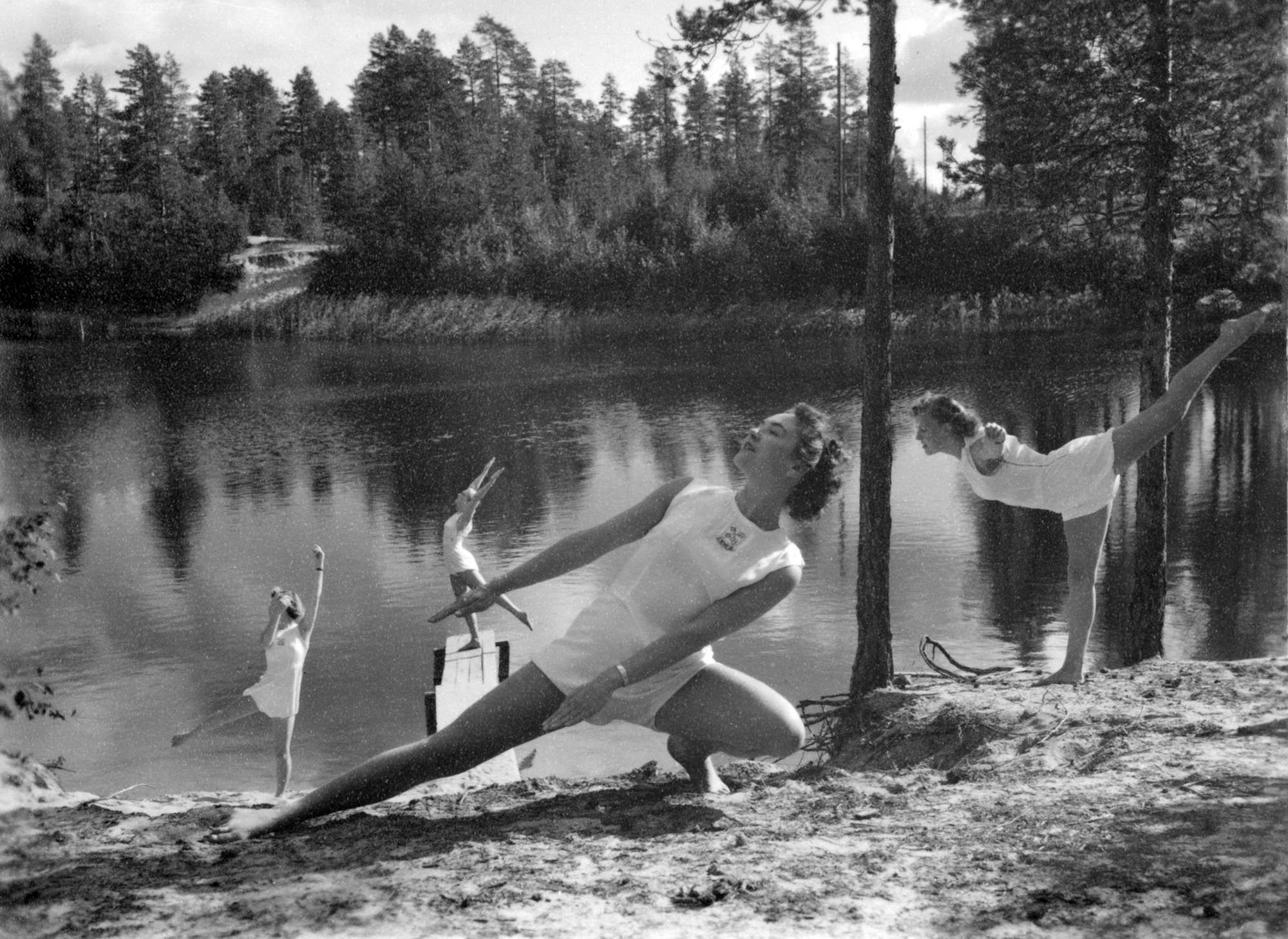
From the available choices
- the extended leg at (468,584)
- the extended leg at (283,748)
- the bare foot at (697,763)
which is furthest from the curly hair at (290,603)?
the bare foot at (697,763)

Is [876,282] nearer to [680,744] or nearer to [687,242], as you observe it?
[680,744]

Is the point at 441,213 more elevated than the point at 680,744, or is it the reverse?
the point at 441,213

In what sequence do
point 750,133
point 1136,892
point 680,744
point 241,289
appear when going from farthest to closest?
1. point 750,133
2. point 241,289
3. point 680,744
4. point 1136,892

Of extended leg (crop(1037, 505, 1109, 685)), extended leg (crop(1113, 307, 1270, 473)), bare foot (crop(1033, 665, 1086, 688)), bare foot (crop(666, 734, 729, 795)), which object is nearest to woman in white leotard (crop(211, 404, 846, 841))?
bare foot (crop(666, 734, 729, 795))

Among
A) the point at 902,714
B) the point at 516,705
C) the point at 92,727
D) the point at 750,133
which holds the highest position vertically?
the point at 750,133

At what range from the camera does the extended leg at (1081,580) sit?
450 centimetres

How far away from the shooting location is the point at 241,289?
23.4 feet

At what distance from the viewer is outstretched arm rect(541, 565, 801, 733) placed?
95.9 inches

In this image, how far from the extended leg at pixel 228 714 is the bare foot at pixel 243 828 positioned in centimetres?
335

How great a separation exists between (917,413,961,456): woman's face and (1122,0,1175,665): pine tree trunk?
7.53ft

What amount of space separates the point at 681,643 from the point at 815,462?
52 cm

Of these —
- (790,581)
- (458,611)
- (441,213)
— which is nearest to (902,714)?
(790,581)

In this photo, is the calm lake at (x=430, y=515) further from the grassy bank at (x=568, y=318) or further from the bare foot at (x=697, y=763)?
the bare foot at (x=697, y=763)

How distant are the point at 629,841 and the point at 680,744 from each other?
365 mm
